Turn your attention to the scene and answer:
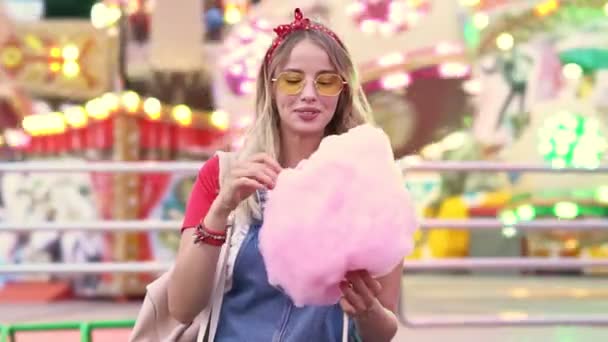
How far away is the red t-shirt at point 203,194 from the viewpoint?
153cm

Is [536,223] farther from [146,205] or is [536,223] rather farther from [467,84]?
[467,84]

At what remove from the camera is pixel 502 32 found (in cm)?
816

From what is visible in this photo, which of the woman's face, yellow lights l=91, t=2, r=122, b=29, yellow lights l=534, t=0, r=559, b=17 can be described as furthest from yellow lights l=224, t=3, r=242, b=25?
the woman's face

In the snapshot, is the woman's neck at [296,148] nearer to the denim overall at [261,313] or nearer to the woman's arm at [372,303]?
the denim overall at [261,313]

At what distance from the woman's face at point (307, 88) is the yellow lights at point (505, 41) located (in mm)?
6986

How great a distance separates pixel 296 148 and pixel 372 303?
337 millimetres

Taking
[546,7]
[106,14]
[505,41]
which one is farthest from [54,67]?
[546,7]

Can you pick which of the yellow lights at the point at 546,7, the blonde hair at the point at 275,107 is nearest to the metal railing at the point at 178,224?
the blonde hair at the point at 275,107

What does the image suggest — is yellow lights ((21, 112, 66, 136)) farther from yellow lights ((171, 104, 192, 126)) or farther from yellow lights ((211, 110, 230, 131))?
yellow lights ((211, 110, 230, 131))

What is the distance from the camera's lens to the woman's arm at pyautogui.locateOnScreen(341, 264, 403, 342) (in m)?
1.31

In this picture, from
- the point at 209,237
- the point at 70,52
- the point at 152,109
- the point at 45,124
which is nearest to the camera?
the point at 209,237

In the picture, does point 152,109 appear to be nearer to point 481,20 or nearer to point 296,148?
point 481,20

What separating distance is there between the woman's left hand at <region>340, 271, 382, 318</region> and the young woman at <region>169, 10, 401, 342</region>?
5cm

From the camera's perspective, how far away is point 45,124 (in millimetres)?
6094
